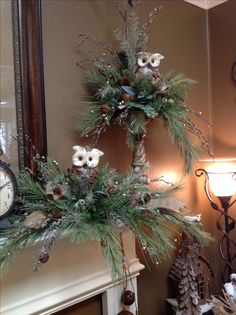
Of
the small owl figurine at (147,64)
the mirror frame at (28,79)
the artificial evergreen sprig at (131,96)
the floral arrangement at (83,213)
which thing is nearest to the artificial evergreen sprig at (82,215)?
the floral arrangement at (83,213)

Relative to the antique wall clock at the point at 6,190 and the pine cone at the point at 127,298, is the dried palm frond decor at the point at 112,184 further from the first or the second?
the pine cone at the point at 127,298

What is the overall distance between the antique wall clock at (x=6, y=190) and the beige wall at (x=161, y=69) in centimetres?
34

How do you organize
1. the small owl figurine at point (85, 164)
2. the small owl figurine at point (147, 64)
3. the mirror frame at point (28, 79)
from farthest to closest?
the small owl figurine at point (147, 64) → the mirror frame at point (28, 79) → the small owl figurine at point (85, 164)

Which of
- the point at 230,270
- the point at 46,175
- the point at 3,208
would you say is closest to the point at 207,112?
the point at 230,270

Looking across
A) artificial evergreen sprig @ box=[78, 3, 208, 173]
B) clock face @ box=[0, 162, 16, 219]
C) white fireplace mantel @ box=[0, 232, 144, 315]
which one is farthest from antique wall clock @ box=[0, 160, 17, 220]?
artificial evergreen sprig @ box=[78, 3, 208, 173]

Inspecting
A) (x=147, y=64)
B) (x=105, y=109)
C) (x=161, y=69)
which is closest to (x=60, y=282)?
(x=105, y=109)

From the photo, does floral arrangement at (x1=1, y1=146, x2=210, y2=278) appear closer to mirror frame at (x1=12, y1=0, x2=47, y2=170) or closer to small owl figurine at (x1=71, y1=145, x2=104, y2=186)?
small owl figurine at (x1=71, y1=145, x2=104, y2=186)

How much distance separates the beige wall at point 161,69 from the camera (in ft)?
4.89

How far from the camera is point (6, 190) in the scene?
1.16 m

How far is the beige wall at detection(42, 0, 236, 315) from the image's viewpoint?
149 cm

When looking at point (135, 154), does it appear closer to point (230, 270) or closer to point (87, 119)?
point (87, 119)

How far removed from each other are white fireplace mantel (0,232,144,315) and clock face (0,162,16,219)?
0.58 ft

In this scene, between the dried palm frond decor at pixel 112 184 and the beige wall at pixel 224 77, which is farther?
the beige wall at pixel 224 77

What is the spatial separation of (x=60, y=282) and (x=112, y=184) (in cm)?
46
